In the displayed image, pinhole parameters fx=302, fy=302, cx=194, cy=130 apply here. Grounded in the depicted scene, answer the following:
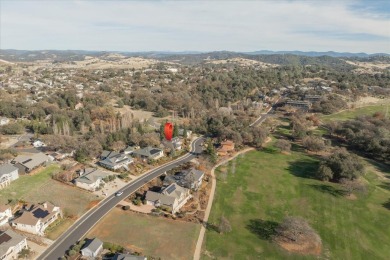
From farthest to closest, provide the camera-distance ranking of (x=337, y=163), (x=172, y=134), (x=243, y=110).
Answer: (x=243, y=110)
(x=172, y=134)
(x=337, y=163)

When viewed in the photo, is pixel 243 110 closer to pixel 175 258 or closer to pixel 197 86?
pixel 197 86

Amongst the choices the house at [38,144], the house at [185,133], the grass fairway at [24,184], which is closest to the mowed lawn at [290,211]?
the house at [185,133]

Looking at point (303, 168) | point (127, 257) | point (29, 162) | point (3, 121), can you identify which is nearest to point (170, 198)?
point (127, 257)

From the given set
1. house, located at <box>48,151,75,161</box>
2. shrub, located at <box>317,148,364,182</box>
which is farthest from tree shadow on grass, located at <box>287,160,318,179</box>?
house, located at <box>48,151,75,161</box>

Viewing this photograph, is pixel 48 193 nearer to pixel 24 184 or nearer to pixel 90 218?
pixel 24 184

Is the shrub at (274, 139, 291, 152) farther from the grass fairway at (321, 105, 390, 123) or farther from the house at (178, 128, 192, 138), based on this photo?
the grass fairway at (321, 105, 390, 123)

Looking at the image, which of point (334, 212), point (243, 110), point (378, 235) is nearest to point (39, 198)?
point (334, 212)
